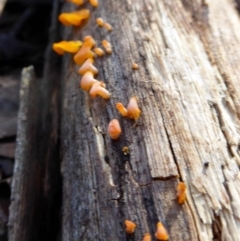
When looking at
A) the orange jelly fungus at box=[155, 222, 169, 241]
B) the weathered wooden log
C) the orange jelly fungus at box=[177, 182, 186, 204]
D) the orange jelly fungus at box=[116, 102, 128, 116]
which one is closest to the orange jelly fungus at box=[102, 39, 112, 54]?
the orange jelly fungus at box=[116, 102, 128, 116]

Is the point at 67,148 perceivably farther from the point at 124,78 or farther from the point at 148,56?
the point at 148,56

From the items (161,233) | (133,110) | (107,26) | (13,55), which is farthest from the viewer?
(13,55)

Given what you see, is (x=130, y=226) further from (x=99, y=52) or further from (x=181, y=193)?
(x=99, y=52)

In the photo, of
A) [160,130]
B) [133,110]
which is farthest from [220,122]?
[133,110]

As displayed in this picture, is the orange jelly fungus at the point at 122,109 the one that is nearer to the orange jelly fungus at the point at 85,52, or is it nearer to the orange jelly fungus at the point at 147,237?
the orange jelly fungus at the point at 85,52

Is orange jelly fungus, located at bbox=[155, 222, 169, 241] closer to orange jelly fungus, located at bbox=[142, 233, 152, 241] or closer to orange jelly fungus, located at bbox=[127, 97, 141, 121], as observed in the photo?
orange jelly fungus, located at bbox=[142, 233, 152, 241]

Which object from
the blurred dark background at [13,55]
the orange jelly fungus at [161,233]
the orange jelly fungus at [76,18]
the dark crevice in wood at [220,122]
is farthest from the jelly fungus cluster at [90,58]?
the blurred dark background at [13,55]
